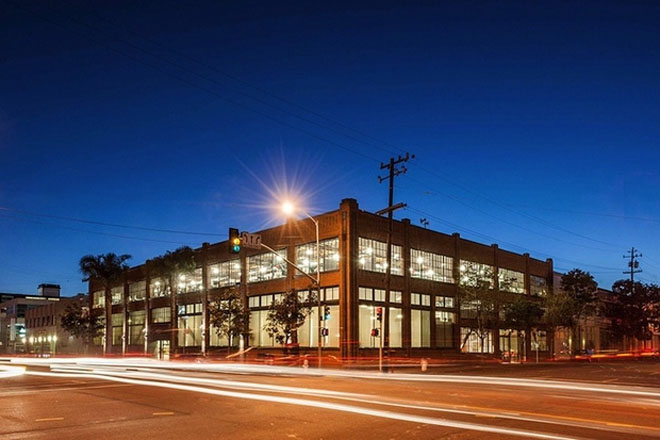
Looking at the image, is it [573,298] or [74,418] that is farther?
[573,298]

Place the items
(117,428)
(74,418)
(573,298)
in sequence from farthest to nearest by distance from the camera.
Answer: (573,298), (74,418), (117,428)

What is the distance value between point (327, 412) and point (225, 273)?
4935 cm

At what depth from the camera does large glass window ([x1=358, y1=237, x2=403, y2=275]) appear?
51375 mm

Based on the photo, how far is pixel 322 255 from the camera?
52.2 m

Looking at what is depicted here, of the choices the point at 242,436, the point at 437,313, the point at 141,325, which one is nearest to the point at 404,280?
the point at 437,313

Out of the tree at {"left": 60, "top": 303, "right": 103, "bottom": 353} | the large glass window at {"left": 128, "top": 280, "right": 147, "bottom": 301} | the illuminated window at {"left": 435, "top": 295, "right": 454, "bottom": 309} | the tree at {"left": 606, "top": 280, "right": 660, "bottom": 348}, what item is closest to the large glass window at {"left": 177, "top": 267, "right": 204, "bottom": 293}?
the large glass window at {"left": 128, "top": 280, "right": 147, "bottom": 301}

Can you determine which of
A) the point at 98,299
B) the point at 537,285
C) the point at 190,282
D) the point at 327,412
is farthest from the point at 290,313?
the point at 98,299

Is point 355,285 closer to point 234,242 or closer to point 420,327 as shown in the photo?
point 420,327

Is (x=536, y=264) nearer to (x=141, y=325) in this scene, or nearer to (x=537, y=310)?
(x=537, y=310)

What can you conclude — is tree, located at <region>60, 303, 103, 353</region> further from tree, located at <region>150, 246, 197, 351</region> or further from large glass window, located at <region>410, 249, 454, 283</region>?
large glass window, located at <region>410, 249, 454, 283</region>

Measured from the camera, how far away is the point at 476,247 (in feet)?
214

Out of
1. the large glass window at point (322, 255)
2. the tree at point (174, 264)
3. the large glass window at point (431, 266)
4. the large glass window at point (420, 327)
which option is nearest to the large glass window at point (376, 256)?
the large glass window at point (431, 266)

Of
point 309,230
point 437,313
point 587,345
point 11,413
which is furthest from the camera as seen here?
point 587,345

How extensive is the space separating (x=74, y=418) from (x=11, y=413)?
2176 mm
